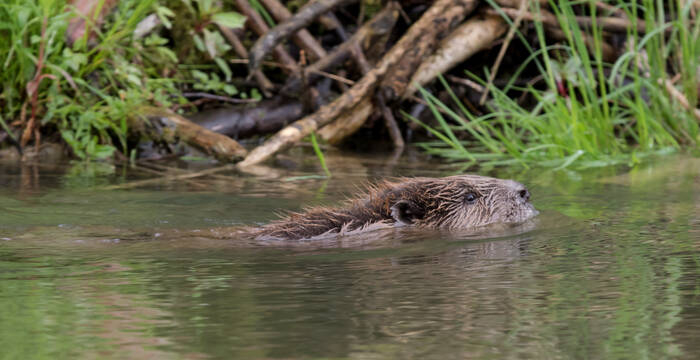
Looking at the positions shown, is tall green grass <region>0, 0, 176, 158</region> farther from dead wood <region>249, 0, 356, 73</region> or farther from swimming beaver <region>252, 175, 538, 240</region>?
swimming beaver <region>252, 175, 538, 240</region>

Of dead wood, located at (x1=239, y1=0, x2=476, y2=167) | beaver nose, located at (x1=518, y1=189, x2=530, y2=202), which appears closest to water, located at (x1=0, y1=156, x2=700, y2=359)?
beaver nose, located at (x1=518, y1=189, x2=530, y2=202)

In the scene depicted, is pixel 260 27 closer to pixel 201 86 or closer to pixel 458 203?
pixel 201 86

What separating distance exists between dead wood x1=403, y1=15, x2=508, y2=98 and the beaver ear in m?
3.17

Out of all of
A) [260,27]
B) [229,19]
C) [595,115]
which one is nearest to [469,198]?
[595,115]

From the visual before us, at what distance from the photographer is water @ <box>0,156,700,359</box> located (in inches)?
83.3

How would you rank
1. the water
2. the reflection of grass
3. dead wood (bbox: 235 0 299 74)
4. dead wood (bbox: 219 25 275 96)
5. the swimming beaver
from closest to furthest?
the water → the swimming beaver → the reflection of grass → dead wood (bbox: 235 0 299 74) → dead wood (bbox: 219 25 275 96)

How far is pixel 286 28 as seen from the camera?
7.02 meters

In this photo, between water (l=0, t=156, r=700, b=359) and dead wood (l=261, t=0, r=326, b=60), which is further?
dead wood (l=261, t=0, r=326, b=60)

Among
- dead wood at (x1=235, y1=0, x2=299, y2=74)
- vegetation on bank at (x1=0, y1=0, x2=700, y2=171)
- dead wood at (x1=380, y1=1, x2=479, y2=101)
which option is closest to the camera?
vegetation on bank at (x1=0, y1=0, x2=700, y2=171)

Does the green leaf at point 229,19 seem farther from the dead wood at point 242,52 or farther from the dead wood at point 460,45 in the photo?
the dead wood at point 460,45

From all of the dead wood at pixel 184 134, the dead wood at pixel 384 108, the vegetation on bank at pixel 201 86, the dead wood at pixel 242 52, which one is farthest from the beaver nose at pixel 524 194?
the dead wood at pixel 242 52

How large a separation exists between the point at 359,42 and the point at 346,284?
4.91 metres

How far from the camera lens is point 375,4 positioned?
822 centimetres

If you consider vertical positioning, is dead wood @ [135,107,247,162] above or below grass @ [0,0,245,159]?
below
